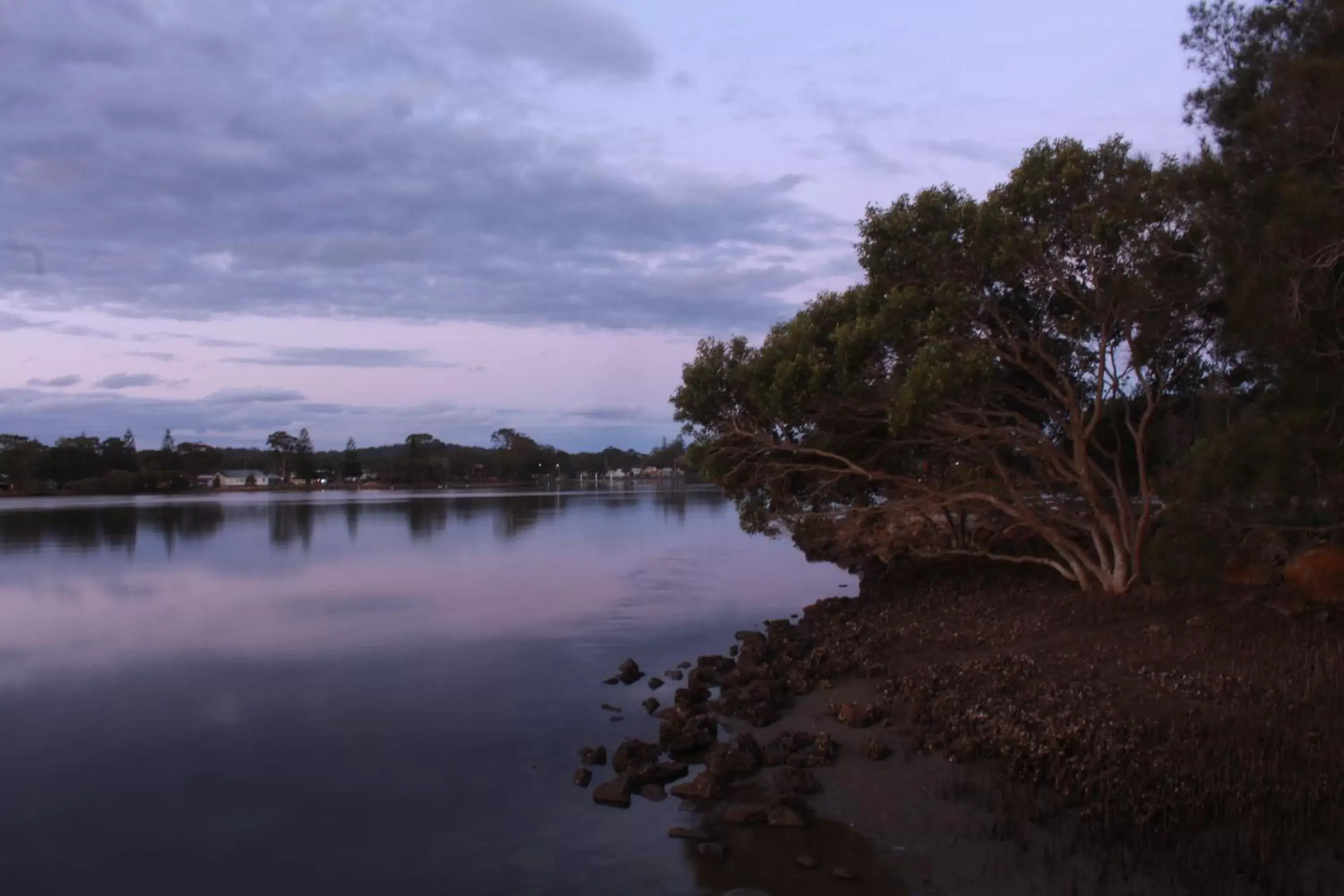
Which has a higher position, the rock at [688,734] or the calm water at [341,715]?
the rock at [688,734]

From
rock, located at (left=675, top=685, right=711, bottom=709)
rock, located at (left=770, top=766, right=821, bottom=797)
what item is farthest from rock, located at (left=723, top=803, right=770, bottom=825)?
rock, located at (left=675, top=685, right=711, bottom=709)

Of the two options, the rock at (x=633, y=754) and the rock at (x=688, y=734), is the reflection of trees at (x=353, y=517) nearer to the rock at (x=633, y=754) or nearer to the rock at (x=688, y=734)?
the rock at (x=688, y=734)

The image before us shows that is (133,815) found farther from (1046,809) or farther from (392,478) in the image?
(392,478)

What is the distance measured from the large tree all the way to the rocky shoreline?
3.01 meters

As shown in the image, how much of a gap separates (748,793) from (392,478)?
160 meters

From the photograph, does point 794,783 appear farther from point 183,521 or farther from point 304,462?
point 304,462

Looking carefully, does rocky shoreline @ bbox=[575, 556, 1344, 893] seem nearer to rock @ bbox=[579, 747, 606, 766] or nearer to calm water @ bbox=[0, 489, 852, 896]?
rock @ bbox=[579, 747, 606, 766]

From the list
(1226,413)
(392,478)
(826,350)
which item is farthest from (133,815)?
(392,478)

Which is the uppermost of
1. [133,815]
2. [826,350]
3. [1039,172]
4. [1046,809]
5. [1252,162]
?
[1039,172]

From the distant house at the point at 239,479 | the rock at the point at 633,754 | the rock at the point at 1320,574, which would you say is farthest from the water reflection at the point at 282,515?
the rock at the point at 1320,574

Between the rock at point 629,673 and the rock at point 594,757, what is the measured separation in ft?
15.9

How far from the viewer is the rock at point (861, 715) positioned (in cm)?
1334

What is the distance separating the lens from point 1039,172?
16.7 metres

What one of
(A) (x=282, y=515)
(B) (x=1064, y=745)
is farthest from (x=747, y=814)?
(A) (x=282, y=515)
